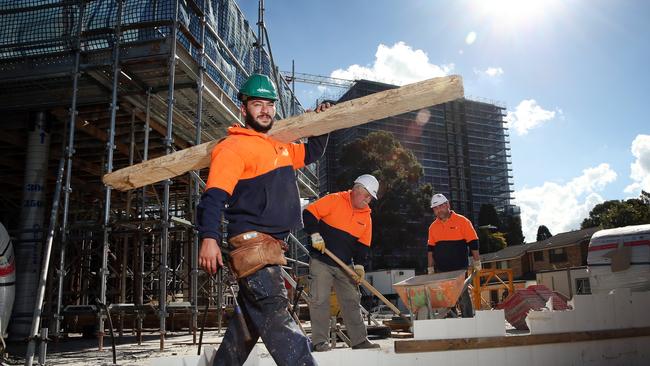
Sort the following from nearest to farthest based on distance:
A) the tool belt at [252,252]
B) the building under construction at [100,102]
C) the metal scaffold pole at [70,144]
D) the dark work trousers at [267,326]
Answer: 1. the dark work trousers at [267,326]
2. the tool belt at [252,252]
3. the metal scaffold pole at [70,144]
4. the building under construction at [100,102]

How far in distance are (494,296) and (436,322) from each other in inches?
1511

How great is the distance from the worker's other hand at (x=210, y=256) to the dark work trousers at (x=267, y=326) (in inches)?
8.7

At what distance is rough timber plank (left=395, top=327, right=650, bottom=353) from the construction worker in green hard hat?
1905 mm

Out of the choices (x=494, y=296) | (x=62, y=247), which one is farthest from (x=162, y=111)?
(x=494, y=296)

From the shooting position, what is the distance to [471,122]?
80.8 metres

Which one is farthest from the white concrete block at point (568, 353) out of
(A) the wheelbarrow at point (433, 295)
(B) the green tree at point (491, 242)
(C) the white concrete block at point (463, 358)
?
(B) the green tree at point (491, 242)

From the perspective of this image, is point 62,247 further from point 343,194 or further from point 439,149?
point 439,149

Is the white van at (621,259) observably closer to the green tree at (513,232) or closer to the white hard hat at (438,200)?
the white hard hat at (438,200)

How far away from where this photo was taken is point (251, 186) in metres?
3.07

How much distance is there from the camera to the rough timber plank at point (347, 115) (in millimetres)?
3467

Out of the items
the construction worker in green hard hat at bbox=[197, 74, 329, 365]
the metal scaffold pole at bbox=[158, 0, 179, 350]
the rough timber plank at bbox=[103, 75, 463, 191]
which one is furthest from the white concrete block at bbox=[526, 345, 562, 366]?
the metal scaffold pole at bbox=[158, 0, 179, 350]

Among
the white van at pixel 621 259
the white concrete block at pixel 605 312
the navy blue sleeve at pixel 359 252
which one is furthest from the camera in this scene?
the white van at pixel 621 259

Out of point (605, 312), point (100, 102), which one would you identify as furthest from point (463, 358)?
point (100, 102)

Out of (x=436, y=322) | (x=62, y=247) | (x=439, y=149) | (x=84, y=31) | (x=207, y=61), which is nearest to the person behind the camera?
(x=436, y=322)
